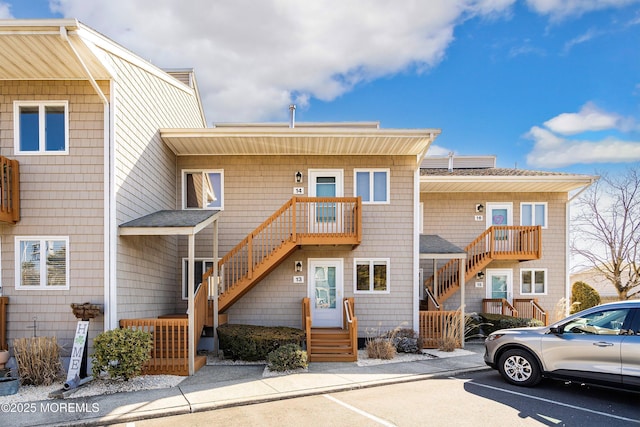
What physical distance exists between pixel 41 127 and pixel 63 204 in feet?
5.56

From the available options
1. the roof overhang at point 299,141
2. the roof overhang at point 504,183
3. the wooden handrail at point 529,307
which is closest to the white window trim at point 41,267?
the roof overhang at point 299,141

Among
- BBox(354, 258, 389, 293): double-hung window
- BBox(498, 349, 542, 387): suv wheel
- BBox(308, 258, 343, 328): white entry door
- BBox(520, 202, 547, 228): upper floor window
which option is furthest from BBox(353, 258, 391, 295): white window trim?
BBox(520, 202, 547, 228): upper floor window

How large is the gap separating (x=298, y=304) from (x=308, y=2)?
27.9 ft

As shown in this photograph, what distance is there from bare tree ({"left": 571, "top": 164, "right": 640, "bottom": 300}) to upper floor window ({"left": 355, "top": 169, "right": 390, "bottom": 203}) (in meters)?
12.3

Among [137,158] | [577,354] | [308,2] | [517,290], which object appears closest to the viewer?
[577,354]

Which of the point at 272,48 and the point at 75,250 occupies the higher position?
the point at 272,48

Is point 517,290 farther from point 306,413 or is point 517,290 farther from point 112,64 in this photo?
point 112,64

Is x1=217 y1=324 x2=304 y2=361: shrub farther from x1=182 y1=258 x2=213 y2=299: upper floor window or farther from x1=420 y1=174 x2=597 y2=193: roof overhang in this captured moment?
x1=420 y1=174 x2=597 y2=193: roof overhang

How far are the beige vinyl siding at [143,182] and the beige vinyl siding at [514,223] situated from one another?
30.3 feet

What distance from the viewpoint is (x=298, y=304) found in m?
12.0

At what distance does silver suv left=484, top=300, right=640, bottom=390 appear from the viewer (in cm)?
645

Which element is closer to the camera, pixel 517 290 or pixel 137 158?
pixel 137 158

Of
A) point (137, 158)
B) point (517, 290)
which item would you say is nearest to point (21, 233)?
point (137, 158)

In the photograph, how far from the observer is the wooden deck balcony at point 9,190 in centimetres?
802
